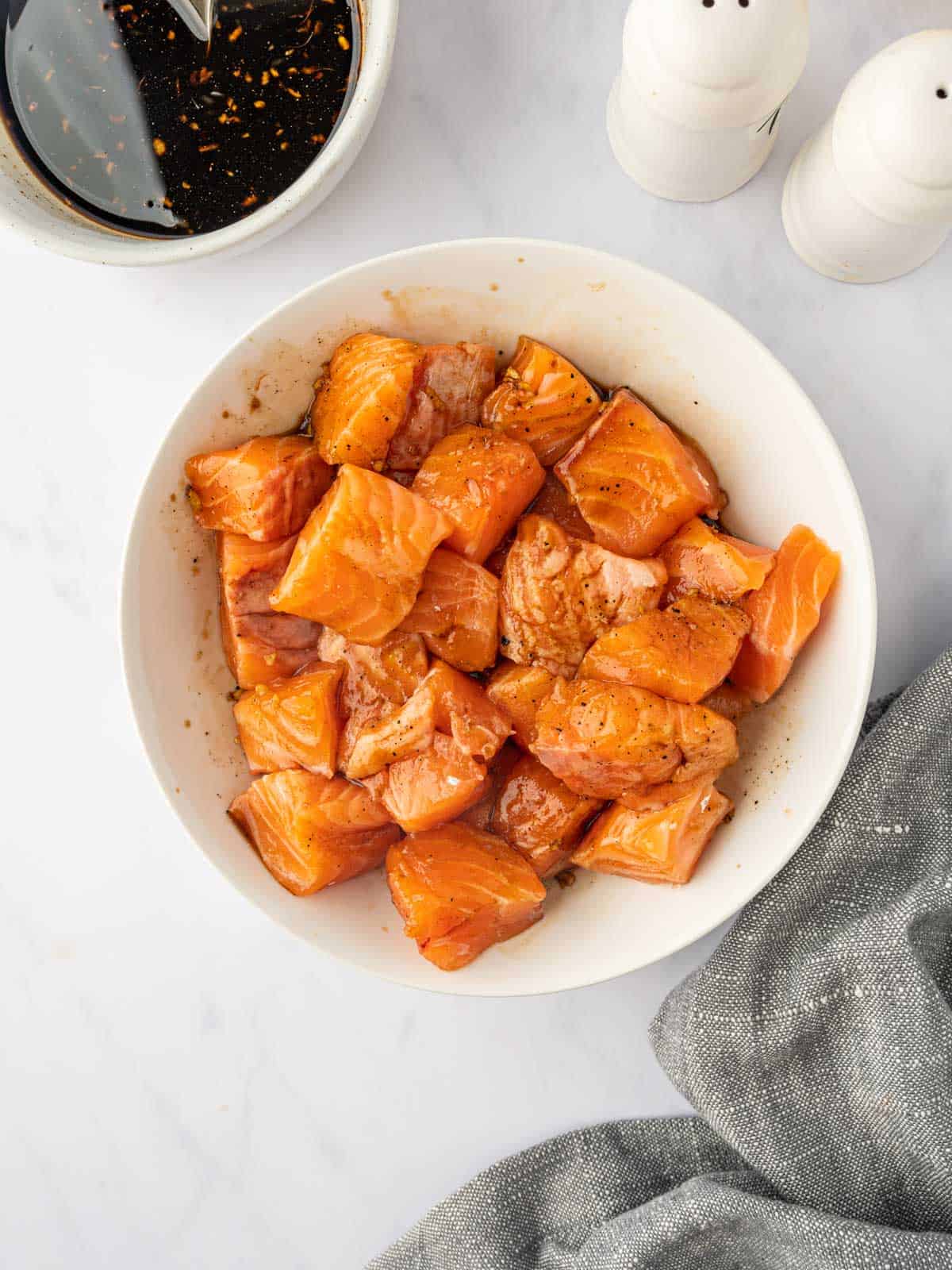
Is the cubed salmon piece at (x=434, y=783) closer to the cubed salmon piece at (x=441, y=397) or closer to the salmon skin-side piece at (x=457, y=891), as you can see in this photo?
the salmon skin-side piece at (x=457, y=891)

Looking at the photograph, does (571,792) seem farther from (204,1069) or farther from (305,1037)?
(204,1069)

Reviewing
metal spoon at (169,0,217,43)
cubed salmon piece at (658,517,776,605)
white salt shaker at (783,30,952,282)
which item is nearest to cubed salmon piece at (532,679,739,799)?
cubed salmon piece at (658,517,776,605)

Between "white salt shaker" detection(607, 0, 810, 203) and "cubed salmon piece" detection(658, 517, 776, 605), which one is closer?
"white salt shaker" detection(607, 0, 810, 203)

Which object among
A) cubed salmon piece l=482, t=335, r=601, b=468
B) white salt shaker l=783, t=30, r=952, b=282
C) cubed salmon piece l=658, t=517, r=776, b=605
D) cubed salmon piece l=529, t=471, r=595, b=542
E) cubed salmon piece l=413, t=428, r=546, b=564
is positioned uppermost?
white salt shaker l=783, t=30, r=952, b=282

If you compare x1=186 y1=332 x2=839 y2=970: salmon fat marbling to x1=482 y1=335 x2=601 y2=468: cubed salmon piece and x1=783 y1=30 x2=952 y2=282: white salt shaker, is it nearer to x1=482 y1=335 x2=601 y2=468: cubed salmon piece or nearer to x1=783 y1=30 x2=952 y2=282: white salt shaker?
x1=482 y1=335 x2=601 y2=468: cubed salmon piece

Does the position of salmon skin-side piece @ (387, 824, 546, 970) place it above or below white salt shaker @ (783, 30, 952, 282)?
below

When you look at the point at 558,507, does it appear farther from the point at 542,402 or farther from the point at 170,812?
the point at 170,812

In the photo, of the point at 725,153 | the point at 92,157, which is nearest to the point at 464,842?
the point at 725,153
